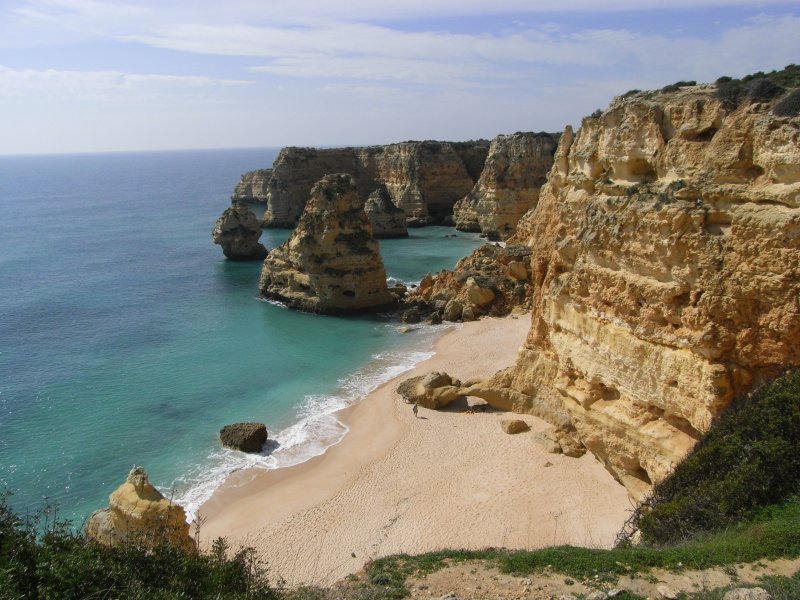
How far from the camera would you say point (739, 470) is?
11648 mm

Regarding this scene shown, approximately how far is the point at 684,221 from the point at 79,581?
13.5 metres

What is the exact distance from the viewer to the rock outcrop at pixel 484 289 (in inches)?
1454

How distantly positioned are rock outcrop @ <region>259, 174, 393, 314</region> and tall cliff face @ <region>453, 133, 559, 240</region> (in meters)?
25.6

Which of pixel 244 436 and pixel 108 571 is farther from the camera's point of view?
pixel 244 436

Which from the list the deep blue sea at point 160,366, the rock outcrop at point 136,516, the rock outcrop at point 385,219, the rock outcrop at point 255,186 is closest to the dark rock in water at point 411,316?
the deep blue sea at point 160,366

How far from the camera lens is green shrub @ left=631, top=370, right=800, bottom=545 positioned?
1136cm

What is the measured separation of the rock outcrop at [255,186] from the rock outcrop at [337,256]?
192 ft

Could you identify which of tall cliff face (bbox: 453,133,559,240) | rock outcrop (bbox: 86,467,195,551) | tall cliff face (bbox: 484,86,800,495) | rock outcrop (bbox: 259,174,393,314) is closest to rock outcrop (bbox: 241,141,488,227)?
tall cliff face (bbox: 453,133,559,240)

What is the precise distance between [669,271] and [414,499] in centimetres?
961

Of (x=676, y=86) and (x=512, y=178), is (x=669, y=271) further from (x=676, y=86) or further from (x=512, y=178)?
(x=512, y=178)

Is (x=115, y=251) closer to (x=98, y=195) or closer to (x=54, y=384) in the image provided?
(x=54, y=384)

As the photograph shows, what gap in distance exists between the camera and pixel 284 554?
52.3 feet

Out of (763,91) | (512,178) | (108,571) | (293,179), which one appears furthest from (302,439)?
(293,179)

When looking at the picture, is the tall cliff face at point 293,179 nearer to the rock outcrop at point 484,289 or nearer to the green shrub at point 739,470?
the rock outcrop at point 484,289
